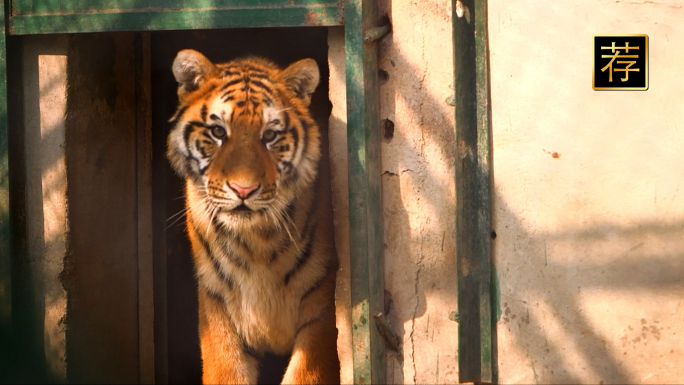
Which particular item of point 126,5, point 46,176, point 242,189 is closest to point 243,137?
point 242,189

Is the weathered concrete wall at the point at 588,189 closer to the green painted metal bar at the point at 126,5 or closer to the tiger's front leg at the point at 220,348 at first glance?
the green painted metal bar at the point at 126,5

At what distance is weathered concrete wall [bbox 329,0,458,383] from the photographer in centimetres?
333

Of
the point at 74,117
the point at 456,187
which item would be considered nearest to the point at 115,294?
the point at 74,117

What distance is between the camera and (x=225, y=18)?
336 centimetres

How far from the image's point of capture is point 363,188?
324 cm

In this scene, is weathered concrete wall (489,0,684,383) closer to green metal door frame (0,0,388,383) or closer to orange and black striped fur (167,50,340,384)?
green metal door frame (0,0,388,383)

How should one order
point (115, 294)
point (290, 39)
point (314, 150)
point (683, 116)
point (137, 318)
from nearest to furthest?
1. point (683, 116)
2. point (314, 150)
3. point (115, 294)
4. point (137, 318)
5. point (290, 39)

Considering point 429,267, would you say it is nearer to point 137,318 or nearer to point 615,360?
point 615,360

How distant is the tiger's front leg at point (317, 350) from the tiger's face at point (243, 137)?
20.2 inches

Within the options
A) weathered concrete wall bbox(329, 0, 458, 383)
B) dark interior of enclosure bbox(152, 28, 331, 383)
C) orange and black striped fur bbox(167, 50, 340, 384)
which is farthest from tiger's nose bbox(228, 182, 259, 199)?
dark interior of enclosure bbox(152, 28, 331, 383)

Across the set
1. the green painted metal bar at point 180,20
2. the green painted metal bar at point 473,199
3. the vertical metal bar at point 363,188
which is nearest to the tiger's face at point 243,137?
the green painted metal bar at point 180,20

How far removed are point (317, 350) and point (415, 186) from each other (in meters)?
0.95

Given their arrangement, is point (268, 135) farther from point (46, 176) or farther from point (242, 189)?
point (46, 176)

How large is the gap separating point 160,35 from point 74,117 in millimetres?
1113
